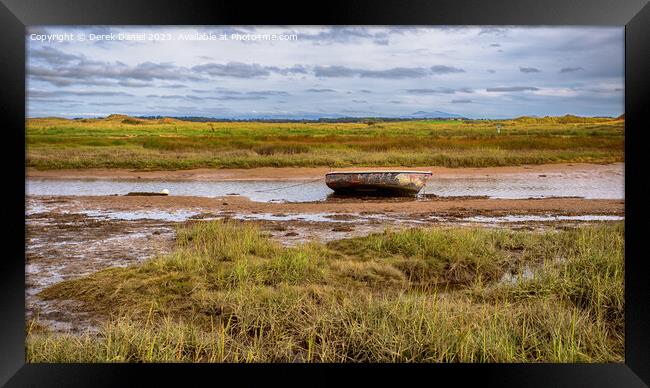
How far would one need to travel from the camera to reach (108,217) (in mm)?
11312

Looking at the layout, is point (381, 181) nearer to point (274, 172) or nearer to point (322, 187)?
→ point (322, 187)

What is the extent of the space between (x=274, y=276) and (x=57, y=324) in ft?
8.03

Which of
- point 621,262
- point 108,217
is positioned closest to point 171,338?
point 621,262

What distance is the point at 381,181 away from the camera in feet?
43.6

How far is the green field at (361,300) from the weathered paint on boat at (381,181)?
14.1 ft

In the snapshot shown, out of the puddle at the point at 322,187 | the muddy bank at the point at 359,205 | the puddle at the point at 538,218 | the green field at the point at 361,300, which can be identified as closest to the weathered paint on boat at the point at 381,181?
the muddy bank at the point at 359,205

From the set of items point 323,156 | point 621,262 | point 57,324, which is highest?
point 323,156

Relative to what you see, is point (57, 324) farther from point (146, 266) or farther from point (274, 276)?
point (274, 276)

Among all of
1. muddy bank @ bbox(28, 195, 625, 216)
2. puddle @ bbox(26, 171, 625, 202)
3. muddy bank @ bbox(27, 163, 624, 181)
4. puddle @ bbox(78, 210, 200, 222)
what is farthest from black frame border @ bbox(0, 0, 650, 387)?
muddy bank @ bbox(27, 163, 624, 181)

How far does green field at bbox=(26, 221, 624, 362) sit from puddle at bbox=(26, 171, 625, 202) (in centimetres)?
540

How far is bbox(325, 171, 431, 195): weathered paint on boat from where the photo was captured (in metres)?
13.3
